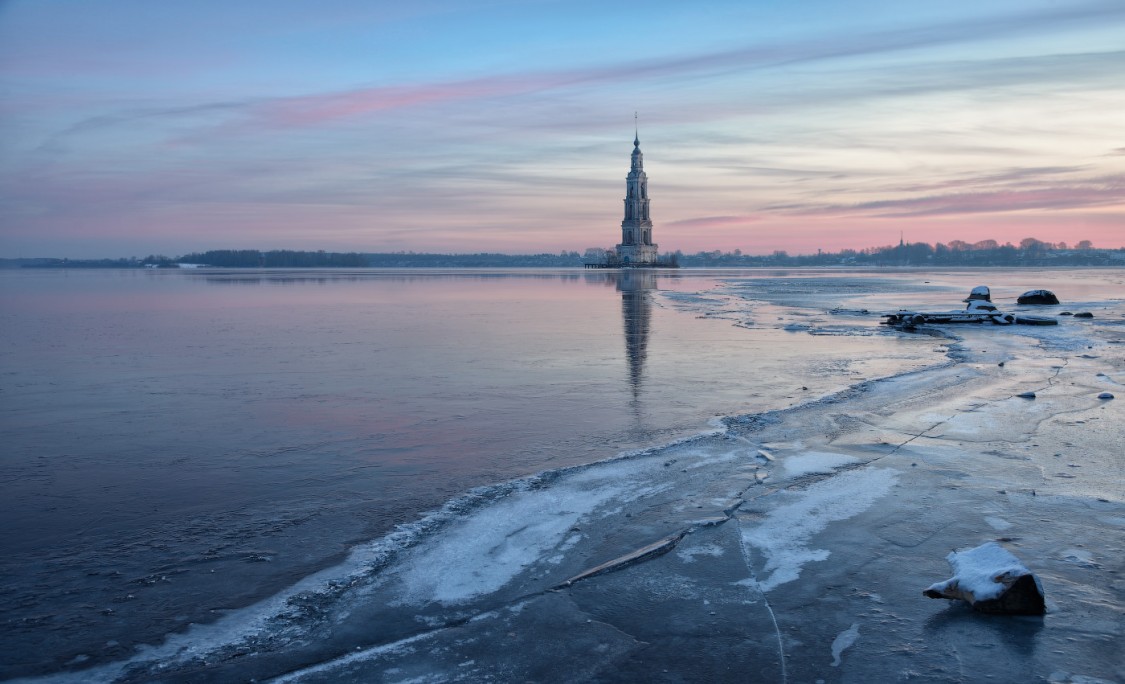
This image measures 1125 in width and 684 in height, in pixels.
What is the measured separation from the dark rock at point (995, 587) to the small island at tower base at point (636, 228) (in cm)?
16985

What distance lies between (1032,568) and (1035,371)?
1121 centimetres

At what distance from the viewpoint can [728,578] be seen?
5707mm

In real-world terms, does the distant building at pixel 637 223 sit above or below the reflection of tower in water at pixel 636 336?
above

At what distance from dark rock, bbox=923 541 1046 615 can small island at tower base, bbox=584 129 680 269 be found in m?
170

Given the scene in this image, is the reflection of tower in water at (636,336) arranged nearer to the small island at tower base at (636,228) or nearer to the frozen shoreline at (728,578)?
the frozen shoreline at (728,578)

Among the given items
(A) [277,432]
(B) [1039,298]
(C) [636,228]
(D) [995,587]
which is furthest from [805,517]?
(C) [636,228]

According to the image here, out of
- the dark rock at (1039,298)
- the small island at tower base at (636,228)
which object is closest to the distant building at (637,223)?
the small island at tower base at (636,228)

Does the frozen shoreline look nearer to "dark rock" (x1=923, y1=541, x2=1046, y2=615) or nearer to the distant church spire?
"dark rock" (x1=923, y1=541, x2=1046, y2=615)

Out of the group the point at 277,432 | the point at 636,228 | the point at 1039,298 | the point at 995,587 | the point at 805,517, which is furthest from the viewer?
the point at 636,228

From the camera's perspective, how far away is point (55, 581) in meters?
5.67

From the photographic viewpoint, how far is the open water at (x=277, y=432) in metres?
5.68

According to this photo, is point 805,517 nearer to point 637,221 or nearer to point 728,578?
point 728,578

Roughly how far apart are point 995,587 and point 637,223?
178m

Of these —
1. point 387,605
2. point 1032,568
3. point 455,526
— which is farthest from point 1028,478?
point 387,605
